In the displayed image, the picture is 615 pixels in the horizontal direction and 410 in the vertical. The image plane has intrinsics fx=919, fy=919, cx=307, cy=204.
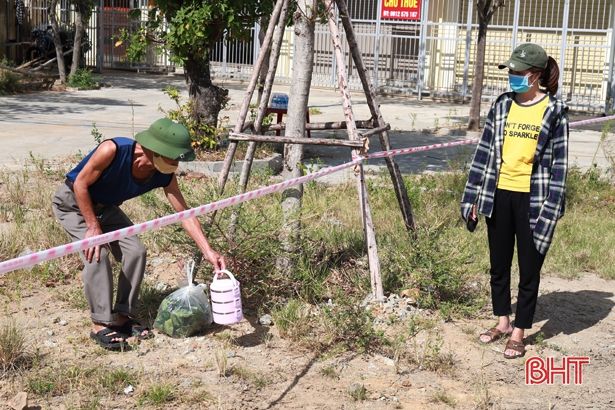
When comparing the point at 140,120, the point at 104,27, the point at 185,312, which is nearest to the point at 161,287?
the point at 185,312

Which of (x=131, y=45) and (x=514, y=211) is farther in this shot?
(x=131, y=45)

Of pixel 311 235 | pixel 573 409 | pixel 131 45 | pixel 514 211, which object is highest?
pixel 131 45

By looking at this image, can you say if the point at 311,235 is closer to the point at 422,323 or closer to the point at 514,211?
the point at 422,323

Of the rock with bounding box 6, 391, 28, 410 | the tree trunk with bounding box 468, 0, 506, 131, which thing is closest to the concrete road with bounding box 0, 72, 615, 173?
the tree trunk with bounding box 468, 0, 506, 131

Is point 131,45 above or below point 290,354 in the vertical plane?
above

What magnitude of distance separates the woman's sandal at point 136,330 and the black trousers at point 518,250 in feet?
6.99

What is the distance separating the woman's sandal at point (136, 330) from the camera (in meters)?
5.45

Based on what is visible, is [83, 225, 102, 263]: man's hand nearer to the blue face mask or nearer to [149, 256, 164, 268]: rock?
[149, 256, 164, 268]: rock

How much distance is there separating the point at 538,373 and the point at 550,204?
0.97 m

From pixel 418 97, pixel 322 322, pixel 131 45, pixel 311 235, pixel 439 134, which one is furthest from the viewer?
pixel 418 97

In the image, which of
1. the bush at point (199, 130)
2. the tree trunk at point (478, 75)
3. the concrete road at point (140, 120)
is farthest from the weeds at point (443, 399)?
the tree trunk at point (478, 75)

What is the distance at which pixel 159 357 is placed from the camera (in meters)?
5.23

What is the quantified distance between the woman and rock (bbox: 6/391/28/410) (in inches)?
108

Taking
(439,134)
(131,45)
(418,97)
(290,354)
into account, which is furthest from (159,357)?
(418,97)
